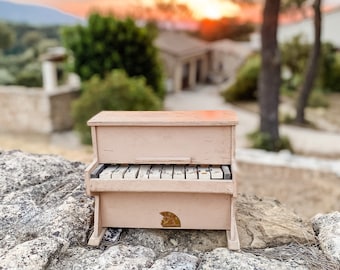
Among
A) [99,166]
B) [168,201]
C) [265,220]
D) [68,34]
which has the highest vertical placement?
[68,34]

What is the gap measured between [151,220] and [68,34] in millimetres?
10004

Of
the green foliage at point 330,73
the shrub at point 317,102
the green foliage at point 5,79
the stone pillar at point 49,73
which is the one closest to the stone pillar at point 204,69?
the green foliage at point 330,73

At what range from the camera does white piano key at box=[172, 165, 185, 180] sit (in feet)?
5.79

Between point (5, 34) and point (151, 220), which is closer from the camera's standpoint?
point (151, 220)

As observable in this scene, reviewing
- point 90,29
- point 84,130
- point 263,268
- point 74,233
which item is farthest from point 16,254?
point 90,29

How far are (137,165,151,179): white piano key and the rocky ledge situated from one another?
12.2 inches

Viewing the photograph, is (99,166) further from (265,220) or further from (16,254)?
(265,220)

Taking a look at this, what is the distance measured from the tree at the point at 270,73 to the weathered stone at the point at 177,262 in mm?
6559

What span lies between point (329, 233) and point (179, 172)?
0.77 meters

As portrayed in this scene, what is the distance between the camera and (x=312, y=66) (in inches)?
422

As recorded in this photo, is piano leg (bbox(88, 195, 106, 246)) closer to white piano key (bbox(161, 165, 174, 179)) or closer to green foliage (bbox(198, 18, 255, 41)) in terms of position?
white piano key (bbox(161, 165, 174, 179))


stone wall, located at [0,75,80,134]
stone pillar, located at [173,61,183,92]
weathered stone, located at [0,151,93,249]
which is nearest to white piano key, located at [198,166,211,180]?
weathered stone, located at [0,151,93,249]

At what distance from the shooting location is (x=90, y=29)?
Result: 10.8 meters

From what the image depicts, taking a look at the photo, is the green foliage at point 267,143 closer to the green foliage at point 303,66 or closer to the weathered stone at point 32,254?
the weathered stone at point 32,254
